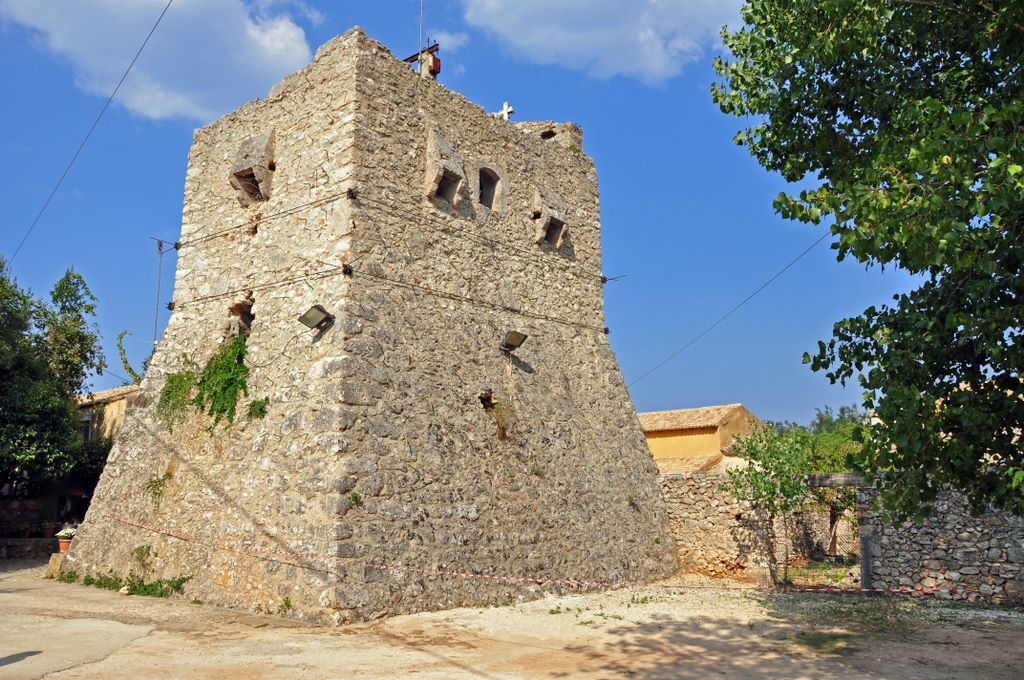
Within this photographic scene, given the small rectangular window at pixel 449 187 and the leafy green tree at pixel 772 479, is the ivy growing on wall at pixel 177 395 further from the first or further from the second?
the leafy green tree at pixel 772 479

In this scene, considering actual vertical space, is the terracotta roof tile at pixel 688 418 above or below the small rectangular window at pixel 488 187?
below

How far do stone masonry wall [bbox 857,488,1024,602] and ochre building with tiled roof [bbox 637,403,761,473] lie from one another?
1290 cm

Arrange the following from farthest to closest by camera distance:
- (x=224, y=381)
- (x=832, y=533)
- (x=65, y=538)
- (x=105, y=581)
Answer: (x=832, y=533) → (x=65, y=538) → (x=224, y=381) → (x=105, y=581)

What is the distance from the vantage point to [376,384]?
11531 millimetres

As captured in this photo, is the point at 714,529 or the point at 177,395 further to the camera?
the point at 714,529

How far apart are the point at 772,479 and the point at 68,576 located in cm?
1290

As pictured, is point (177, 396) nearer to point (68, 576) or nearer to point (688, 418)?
point (68, 576)

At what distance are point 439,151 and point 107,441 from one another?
14.0 m

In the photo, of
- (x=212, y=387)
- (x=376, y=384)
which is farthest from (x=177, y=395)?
(x=376, y=384)

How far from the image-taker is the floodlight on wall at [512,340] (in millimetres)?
13758

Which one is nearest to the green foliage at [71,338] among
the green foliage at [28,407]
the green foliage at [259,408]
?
the green foliage at [28,407]

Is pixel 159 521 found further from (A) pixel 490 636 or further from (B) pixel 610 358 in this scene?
(B) pixel 610 358

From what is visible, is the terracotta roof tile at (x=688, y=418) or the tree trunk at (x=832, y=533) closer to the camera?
the tree trunk at (x=832, y=533)

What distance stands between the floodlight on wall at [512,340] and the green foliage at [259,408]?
4191 mm
